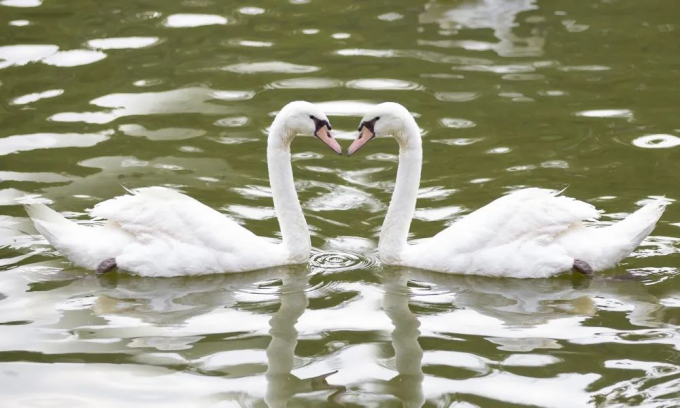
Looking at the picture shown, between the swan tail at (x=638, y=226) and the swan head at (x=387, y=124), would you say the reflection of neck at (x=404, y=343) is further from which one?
the swan tail at (x=638, y=226)

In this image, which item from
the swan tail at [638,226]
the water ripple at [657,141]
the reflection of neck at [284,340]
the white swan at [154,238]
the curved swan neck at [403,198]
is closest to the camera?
the reflection of neck at [284,340]

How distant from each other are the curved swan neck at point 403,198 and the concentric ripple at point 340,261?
0.55ft

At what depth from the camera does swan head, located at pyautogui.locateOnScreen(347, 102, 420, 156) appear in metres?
10.1

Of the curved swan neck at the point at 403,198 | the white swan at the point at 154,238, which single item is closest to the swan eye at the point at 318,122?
the curved swan neck at the point at 403,198

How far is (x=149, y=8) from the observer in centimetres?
1792

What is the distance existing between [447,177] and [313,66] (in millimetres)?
4202

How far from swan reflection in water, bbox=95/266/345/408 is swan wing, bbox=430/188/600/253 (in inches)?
51.8

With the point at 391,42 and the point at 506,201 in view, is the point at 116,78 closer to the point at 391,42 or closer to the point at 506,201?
the point at 391,42

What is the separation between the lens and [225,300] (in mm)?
9492

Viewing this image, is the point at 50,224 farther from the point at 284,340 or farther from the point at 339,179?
the point at 339,179

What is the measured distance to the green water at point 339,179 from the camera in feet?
26.7

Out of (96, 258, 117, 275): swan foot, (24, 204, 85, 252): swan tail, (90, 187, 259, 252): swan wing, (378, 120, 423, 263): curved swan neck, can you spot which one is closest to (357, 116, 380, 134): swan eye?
(378, 120, 423, 263): curved swan neck

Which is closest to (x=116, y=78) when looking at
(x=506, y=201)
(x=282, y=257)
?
(x=282, y=257)

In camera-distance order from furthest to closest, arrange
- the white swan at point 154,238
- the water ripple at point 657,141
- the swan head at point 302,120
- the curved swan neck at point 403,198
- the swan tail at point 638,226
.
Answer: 1. the water ripple at point 657,141
2. the curved swan neck at point 403,198
3. the swan head at point 302,120
4. the white swan at point 154,238
5. the swan tail at point 638,226
